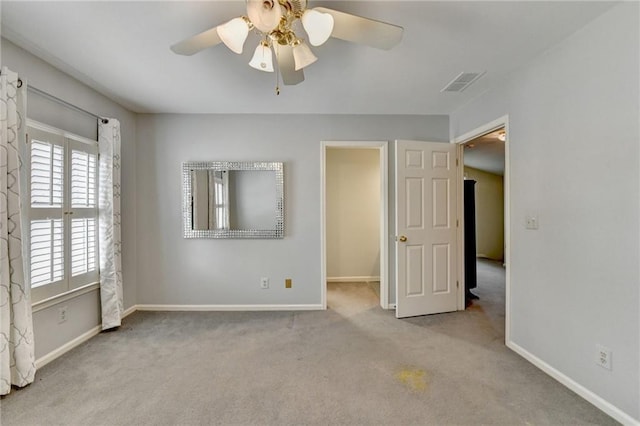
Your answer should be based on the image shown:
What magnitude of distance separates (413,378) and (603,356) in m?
1.10

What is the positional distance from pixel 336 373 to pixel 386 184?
210cm

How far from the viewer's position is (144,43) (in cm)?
189


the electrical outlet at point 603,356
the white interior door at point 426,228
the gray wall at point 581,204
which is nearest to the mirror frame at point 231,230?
the white interior door at point 426,228

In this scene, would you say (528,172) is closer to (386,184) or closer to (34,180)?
(386,184)

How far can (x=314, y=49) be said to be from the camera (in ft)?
6.47

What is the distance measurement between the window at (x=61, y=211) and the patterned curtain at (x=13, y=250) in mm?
221

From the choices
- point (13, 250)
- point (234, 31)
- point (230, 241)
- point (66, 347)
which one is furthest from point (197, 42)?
point (66, 347)

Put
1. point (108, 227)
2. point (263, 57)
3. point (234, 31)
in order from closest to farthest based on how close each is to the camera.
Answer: point (234, 31) → point (263, 57) → point (108, 227)

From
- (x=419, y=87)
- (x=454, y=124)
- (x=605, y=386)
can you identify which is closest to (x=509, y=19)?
(x=419, y=87)

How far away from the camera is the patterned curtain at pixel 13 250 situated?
5.74 ft

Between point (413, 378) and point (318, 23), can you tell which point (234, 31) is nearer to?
point (318, 23)

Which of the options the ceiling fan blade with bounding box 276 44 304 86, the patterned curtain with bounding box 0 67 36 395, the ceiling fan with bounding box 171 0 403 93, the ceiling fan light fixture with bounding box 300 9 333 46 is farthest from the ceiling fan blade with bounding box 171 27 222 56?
the patterned curtain with bounding box 0 67 36 395

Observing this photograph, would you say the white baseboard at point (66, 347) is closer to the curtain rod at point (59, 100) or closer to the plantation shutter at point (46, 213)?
the plantation shutter at point (46, 213)

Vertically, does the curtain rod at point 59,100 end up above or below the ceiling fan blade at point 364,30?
above
